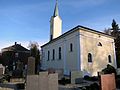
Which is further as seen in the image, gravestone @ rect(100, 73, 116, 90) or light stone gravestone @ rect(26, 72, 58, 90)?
light stone gravestone @ rect(26, 72, 58, 90)

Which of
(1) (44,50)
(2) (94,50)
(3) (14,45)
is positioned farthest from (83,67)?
(3) (14,45)

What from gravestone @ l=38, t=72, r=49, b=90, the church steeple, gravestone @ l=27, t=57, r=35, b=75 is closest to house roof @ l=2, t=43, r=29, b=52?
the church steeple

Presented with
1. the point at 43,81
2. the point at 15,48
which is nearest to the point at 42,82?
the point at 43,81

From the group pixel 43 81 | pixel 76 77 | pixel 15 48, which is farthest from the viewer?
pixel 15 48

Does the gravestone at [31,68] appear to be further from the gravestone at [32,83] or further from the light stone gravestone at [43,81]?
the light stone gravestone at [43,81]

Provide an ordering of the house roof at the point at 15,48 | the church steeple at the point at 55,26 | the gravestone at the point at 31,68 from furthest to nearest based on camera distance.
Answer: the house roof at the point at 15,48, the church steeple at the point at 55,26, the gravestone at the point at 31,68

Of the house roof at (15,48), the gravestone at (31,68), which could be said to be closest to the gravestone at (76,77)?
the gravestone at (31,68)

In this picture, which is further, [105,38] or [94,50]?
[105,38]

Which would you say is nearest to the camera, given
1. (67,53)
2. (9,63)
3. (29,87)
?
(29,87)

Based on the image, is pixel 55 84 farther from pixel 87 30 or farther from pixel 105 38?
pixel 105 38

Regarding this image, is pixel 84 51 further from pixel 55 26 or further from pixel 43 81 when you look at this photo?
pixel 55 26

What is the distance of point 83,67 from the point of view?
68.3 ft

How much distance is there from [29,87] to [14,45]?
44587 millimetres

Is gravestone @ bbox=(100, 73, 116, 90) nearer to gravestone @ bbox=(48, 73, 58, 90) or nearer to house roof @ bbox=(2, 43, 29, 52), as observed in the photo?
gravestone @ bbox=(48, 73, 58, 90)
